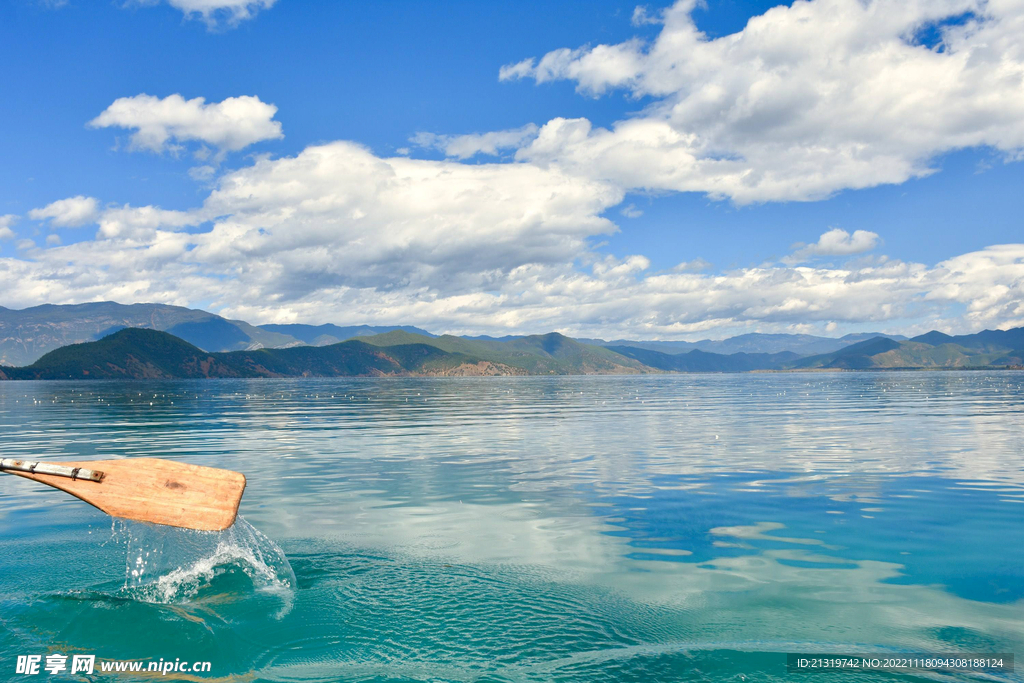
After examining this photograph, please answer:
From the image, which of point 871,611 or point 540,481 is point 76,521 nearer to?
point 540,481

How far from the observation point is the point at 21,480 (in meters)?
30.8

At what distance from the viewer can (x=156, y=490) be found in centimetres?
1402

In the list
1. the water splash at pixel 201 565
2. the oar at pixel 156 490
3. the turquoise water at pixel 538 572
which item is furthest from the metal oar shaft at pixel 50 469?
the water splash at pixel 201 565

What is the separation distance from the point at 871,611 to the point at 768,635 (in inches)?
110

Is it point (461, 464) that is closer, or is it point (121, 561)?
point (121, 561)

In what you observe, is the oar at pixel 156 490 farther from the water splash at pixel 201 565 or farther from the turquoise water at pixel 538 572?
the turquoise water at pixel 538 572

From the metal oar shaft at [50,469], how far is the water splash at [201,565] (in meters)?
2.90

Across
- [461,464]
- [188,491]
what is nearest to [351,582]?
[188,491]

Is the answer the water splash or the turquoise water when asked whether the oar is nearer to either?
the water splash

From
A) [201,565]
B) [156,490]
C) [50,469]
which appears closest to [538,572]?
[201,565]

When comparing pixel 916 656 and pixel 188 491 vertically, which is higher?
pixel 188 491

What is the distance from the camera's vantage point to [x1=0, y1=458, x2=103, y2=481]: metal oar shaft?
43.1ft

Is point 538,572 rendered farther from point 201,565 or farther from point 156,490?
point 156,490

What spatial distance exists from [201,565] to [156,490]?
10.3 feet
